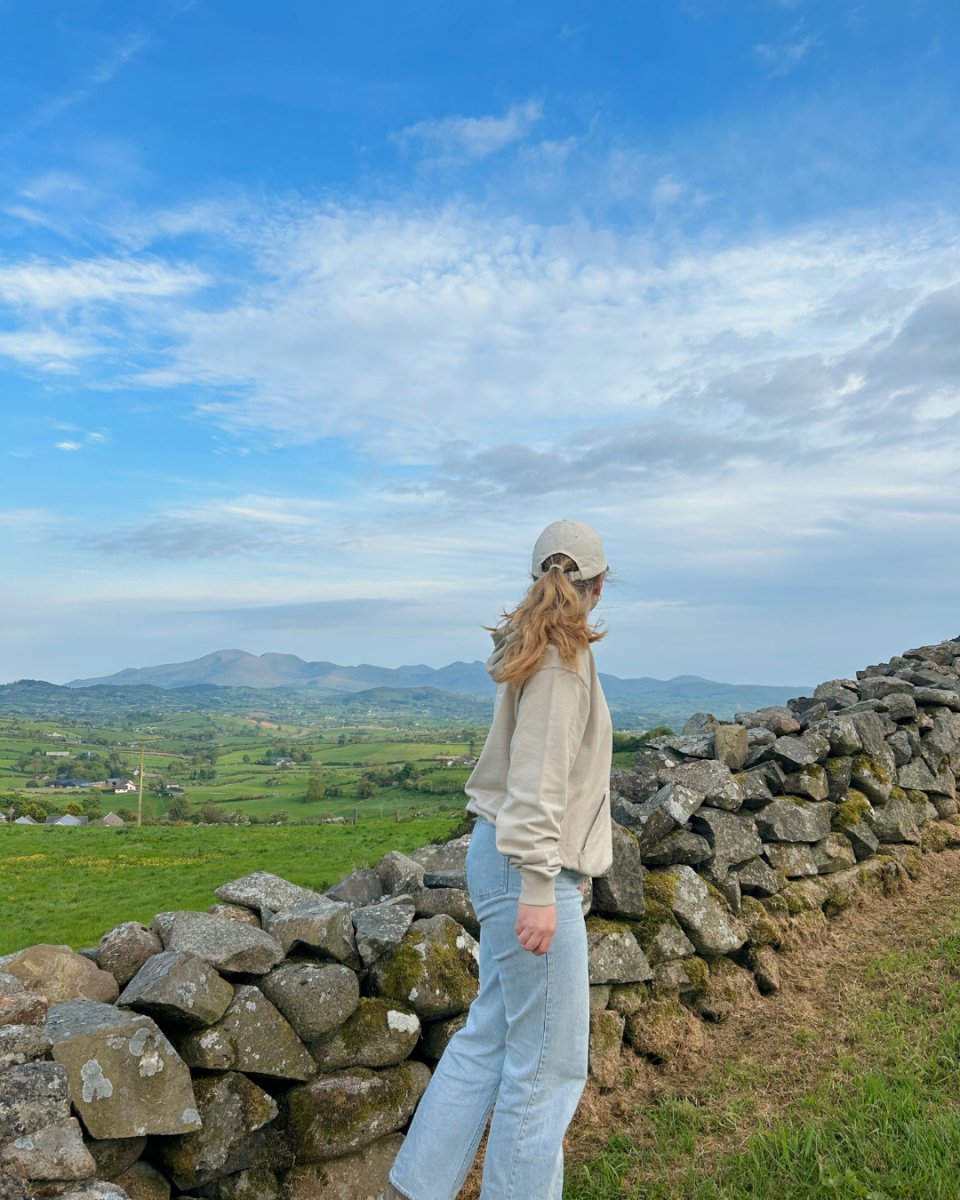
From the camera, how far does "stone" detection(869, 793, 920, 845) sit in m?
9.24

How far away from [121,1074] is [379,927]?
63.0 inches

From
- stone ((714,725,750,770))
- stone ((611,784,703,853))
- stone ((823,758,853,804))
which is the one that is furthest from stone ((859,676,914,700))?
stone ((611,784,703,853))

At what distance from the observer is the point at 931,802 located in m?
10.5

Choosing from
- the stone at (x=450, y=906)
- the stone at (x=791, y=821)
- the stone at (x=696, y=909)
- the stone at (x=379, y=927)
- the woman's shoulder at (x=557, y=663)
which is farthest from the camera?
the stone at (x=791, y=821)

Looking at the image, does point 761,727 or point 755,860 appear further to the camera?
point 761,727

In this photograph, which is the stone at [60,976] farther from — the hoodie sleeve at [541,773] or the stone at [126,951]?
the hoodie sleeve at [541,773]

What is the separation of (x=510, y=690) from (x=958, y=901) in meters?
7.00

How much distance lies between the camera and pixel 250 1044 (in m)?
4.42

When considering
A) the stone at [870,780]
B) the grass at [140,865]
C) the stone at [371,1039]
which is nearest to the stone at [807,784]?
the stone at [870,780]

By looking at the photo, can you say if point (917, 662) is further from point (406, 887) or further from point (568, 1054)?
point (568, 1054)

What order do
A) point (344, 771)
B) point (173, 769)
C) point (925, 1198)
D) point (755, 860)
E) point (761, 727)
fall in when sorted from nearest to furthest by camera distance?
point (925, 1198), point (755, 860), point (761, 727), point (344, 771), point (173, 769)

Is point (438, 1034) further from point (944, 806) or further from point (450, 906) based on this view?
point (944, 806)

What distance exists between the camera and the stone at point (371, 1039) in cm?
471

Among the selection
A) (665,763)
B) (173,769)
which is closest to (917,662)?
(665,763)
